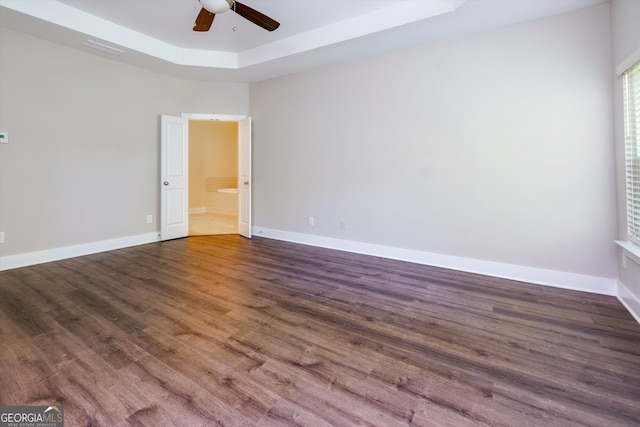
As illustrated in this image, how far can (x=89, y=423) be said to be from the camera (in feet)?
4.52

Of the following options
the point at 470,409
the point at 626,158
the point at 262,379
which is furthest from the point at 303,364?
the point at 626,158

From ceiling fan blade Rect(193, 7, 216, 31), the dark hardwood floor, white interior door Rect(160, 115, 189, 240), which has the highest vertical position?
ceiling fan blade Rect(193, 7, 216, 31)

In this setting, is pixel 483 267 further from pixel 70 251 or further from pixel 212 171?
pixel 212 171

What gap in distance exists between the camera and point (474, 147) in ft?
11.5

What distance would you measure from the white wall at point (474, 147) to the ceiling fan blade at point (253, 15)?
1674 mm

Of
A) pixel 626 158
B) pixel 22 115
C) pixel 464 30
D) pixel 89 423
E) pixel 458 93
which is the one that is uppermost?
pixel 464 30

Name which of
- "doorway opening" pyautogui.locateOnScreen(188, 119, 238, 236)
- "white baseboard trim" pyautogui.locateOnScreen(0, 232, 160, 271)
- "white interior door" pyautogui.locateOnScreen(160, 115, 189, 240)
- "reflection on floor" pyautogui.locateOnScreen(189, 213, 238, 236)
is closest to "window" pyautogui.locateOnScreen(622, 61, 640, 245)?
"reflection on floor" pyautogui.locateOnScreen(189, 213, 238, 236)

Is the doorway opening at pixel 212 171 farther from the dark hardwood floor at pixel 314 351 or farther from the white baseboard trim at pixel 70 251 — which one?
the dark hardwood floor at pixel 314 351

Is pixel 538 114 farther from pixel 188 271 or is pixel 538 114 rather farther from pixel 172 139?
pixel 172 139

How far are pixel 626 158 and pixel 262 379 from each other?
11.2ft

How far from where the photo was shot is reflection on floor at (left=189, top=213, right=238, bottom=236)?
601 centimetres

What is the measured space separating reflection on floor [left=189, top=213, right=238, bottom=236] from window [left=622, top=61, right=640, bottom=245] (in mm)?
5467

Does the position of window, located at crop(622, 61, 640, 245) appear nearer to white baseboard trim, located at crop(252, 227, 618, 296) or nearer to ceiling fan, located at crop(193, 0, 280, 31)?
white baseboard trim, located at crop(252, 227, 618, 296)

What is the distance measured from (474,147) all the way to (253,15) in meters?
2.72
